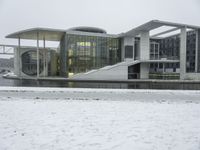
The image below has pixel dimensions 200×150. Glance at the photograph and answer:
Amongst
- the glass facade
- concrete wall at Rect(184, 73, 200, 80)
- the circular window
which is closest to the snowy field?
concrete wall at Rect(184, 73, 200, 80)

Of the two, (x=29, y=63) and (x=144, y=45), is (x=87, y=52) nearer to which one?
(x=144, y=45)

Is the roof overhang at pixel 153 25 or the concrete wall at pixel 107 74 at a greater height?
the roof overhang at pixel 153 25

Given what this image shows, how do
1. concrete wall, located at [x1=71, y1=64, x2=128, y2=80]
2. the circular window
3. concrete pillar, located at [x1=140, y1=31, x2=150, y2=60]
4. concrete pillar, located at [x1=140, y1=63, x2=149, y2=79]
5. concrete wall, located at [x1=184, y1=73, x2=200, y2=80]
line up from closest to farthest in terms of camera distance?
concrete wall, located at [x1=71, y1=64, x2=128, y2=80], concrete wall, located at [x1=184, y1=73, x2=200, y2=80], concrete pillar, located at [x1=140, y1=31, x2=150, y2=60], concrete pillar, located at [x1=140, y1=63, x2=149, y2=79], the circular window

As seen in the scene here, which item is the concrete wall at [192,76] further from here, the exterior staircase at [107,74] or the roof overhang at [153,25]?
the exterior staircase at [107,74]

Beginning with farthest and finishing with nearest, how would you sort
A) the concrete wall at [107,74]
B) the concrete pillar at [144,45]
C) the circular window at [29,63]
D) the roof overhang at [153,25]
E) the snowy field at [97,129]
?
1. the circular window at [29,63]
2. the concrete pillar at [144,45]
3. the concrete wall at [107,74]
4. the roof overhang at [153,25]
5. the snowy field at [97,129]

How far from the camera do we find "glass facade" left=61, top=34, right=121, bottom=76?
48.3m

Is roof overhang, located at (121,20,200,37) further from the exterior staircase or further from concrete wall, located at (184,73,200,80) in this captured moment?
concrete wall, located at (184,73,200,80)

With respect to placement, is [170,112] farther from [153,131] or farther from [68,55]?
[68,55]

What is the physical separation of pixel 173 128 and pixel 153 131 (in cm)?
91

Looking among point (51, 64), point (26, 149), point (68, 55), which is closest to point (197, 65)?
point (68, 55)

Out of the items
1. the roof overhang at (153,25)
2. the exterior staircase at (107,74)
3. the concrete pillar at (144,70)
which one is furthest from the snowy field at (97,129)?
the concrete pillar at (144,70)

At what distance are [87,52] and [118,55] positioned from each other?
896 centimetres

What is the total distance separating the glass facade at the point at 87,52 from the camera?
48.3 meters

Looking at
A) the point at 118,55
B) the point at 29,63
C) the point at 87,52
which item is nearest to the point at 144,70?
the point at 118,55
